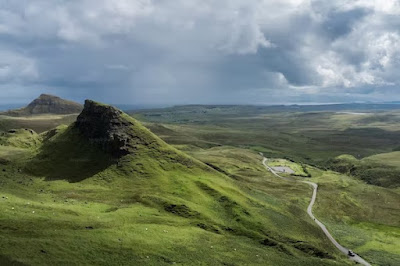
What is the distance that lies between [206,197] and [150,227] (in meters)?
33.7

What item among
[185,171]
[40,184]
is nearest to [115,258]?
[40,184]

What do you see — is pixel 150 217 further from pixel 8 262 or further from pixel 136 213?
pixel 8 262

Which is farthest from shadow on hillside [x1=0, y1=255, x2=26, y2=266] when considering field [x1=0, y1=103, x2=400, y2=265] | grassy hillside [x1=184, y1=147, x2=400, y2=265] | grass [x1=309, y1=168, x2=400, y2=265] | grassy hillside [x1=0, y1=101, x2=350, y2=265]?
grass [x1=309, y1=168, x2=400, y2=265]

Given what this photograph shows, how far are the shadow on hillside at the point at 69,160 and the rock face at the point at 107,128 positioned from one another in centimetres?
280

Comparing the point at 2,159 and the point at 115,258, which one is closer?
the point at 115,258

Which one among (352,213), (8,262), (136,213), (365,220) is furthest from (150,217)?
(352,213)

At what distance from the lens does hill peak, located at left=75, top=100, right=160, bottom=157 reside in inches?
5089

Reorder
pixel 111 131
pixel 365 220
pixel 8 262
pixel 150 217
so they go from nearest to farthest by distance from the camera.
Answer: pixel 8 262 < pixel 150 217 < pixel 111 131 < pixel 365 220

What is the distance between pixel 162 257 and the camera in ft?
234

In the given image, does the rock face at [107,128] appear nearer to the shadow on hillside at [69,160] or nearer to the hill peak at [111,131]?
the hill peak at [111,131]

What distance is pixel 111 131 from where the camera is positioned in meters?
133

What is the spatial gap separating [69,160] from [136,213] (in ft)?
143

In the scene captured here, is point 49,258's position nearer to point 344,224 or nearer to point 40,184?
point 40,184

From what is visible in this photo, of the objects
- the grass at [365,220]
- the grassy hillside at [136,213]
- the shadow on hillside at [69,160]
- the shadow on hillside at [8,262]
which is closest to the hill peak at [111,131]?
the grassy hillside at [136,213]
